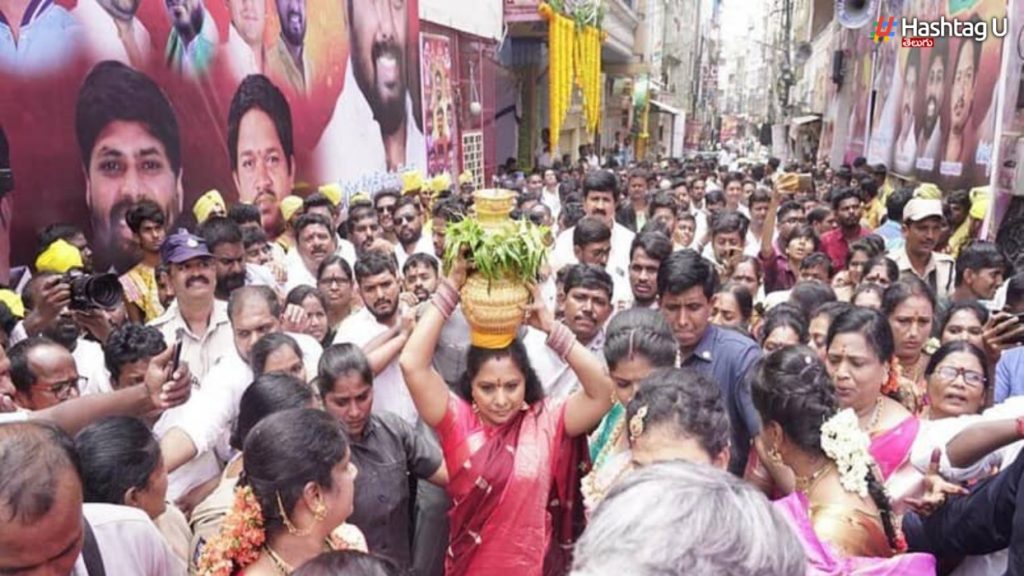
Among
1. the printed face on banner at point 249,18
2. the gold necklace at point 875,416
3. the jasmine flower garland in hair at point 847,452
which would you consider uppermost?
the printed face on banner at point 249,18

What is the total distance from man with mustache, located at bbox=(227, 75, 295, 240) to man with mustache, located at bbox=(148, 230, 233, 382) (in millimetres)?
3773

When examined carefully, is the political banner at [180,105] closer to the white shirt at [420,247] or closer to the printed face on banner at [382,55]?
the printed face on banner at [382,55]

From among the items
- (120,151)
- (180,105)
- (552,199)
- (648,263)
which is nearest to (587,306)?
(648,263)

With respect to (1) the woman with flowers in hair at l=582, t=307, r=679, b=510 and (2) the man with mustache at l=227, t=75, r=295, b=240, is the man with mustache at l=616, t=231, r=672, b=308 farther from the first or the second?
(2) the man with mustache at l=227, t=75, r=295, b=240

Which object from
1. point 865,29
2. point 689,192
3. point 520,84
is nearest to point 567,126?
point 520,84

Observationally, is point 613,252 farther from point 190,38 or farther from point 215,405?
point 190,38

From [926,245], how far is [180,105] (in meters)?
6.07

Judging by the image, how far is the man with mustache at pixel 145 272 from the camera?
518cm

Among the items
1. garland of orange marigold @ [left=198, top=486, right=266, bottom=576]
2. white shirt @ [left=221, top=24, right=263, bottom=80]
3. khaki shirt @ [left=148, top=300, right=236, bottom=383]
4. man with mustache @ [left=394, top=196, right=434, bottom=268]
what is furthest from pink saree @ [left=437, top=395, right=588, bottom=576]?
white shirt @ [left=221, top=24, right=263, bottom=80]

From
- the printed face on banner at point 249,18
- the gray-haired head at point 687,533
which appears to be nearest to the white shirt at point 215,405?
the gray-haired head at point 687,533

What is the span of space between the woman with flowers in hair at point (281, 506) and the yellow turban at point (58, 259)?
337cm

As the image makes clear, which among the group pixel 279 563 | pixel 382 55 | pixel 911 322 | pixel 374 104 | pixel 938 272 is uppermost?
pixel 382 55

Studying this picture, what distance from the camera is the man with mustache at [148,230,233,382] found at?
4.21 metres

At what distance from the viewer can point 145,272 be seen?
5297 mm
